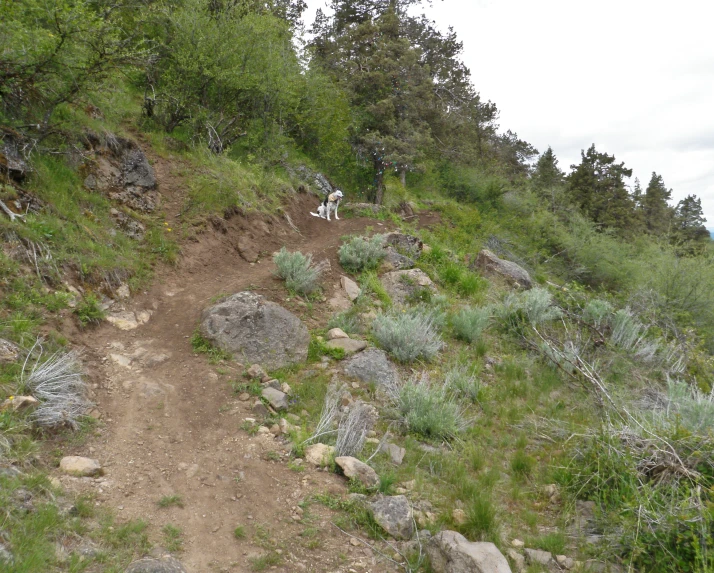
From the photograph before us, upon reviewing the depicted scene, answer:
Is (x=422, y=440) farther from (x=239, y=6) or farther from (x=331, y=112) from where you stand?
(x=331, y=112)

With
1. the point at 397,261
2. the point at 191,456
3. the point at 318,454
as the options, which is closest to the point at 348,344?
the point at 318,454

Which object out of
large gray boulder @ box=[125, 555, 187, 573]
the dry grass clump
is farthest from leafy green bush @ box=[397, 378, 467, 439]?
the dry grass clump

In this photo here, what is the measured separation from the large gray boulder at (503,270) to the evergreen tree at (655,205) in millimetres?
26098

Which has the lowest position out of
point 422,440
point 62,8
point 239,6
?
point 422,440

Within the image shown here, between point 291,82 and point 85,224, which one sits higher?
point 291,82

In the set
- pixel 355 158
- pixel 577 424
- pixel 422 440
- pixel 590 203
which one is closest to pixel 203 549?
pixel 422 440

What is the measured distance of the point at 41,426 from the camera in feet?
10.3

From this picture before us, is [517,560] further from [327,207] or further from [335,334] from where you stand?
[327,207]

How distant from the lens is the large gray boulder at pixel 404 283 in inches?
293

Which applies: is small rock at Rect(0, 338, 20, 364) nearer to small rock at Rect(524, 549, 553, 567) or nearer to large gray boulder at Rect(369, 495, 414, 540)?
large gray boulder at Rect(369, 495, 414, 540)

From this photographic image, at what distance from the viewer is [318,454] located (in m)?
3.65

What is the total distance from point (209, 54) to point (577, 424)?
981 centimetres

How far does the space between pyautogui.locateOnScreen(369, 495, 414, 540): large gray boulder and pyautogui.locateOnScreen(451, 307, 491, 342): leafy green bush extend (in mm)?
3692

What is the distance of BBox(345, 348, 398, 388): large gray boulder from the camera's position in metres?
4.95
